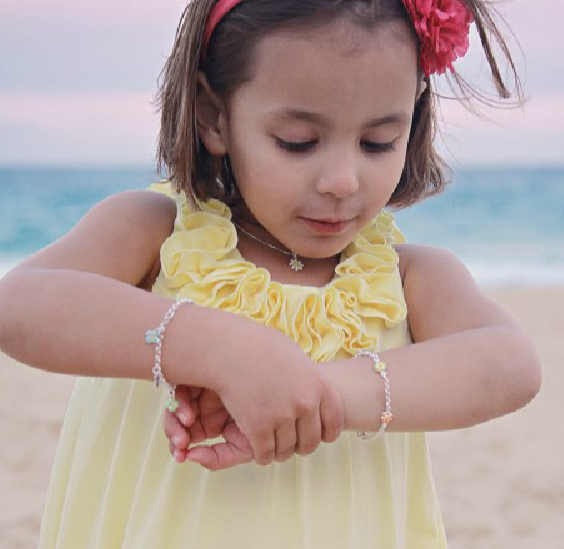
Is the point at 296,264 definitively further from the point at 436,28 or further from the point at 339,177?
the point at 436,28

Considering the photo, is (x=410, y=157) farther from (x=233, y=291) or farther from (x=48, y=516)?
(x=48, y=516)

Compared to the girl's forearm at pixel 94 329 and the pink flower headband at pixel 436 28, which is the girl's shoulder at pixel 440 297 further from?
the girl's forearm at pixel 94 329

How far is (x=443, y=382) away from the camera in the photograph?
183cm

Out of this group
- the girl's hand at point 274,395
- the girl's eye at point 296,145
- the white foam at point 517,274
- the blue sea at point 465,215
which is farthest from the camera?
the blue sea at point 465,215

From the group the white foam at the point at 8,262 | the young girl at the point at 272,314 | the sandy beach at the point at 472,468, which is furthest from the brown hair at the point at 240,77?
the white foam at the point at 8,262

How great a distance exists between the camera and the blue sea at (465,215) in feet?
56.6

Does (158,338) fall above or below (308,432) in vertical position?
above

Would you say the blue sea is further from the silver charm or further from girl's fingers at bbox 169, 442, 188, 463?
girl's fingers at bbox 169, 442, 188, 463

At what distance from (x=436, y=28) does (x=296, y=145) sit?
1.23 feet

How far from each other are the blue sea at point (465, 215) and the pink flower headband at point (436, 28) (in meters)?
12.8

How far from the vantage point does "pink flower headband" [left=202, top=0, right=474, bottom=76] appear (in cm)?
198

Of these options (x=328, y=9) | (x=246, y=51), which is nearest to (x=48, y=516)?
(x=246, y=51)

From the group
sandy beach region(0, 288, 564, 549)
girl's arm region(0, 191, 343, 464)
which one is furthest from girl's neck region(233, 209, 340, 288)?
sandy beach region(0, 288, 564, 549)

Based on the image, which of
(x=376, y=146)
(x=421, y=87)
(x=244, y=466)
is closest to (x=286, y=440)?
(x=244, y=466)
